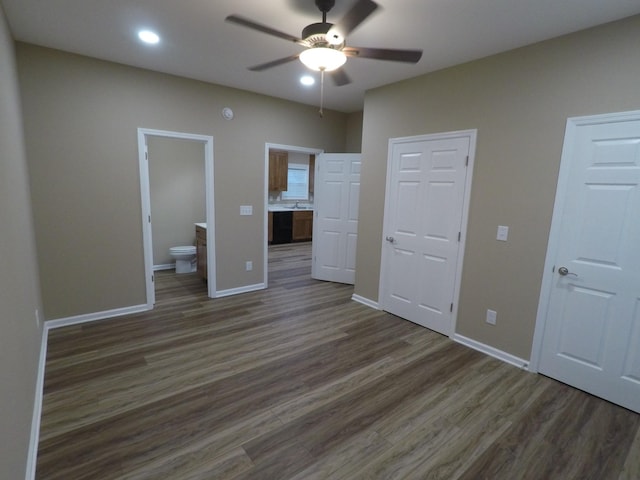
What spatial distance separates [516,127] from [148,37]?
10.3 feet

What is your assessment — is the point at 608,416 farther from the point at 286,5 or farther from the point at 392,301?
the point at 286,5

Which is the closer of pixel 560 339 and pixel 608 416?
pixel 608 416

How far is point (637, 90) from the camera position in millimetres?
2090

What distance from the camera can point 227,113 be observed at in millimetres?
3945

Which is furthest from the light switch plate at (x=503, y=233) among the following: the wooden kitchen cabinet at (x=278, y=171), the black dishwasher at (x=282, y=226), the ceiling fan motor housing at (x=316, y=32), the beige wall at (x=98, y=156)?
the wooden kitchen cabinet at (x=278, y=171)

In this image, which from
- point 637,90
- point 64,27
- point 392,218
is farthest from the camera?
point 392,218

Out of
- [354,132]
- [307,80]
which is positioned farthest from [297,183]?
[307,80]

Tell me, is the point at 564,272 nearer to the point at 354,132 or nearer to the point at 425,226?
the point at 425,226

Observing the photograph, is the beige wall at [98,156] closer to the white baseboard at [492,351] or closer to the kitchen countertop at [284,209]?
the white baseboard at [492,351]

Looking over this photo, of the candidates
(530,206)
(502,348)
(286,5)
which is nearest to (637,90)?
(530,206)

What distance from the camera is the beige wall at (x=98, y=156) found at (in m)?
2.96

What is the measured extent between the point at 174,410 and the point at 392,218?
2.77 metres

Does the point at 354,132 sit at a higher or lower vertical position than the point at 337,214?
higher

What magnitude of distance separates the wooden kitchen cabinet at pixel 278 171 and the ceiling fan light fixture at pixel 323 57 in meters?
5.81
